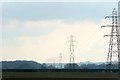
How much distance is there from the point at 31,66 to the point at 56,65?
48.8ft

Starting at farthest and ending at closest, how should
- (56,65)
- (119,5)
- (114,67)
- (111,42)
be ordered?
(56,65) → (114,67) → (111,42) → (119,5)

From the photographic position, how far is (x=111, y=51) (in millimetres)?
33562

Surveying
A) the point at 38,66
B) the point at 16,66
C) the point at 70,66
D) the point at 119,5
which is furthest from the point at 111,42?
the point at 38,66

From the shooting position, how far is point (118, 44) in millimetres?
30719

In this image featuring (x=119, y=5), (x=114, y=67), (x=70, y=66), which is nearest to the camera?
(x=119, y=5)

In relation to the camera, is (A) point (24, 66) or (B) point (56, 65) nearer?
(A) point (24, 66)

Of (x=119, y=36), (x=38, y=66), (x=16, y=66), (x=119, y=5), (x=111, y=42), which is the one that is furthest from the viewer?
(x=38, y=66)

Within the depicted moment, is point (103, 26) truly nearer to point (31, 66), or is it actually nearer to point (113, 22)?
point (113, 22)

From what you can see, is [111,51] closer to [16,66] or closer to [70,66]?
[70,66]

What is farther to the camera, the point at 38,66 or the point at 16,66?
the point at 38,66

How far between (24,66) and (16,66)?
9.83 ft

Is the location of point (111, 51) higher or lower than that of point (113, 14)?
lower

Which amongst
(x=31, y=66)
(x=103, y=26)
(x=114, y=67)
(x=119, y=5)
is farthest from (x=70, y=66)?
(x=119, y=5)

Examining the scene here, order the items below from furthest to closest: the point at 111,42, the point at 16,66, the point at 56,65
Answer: the point at 56,65 → the point at 16,66 → the point at 111,42
